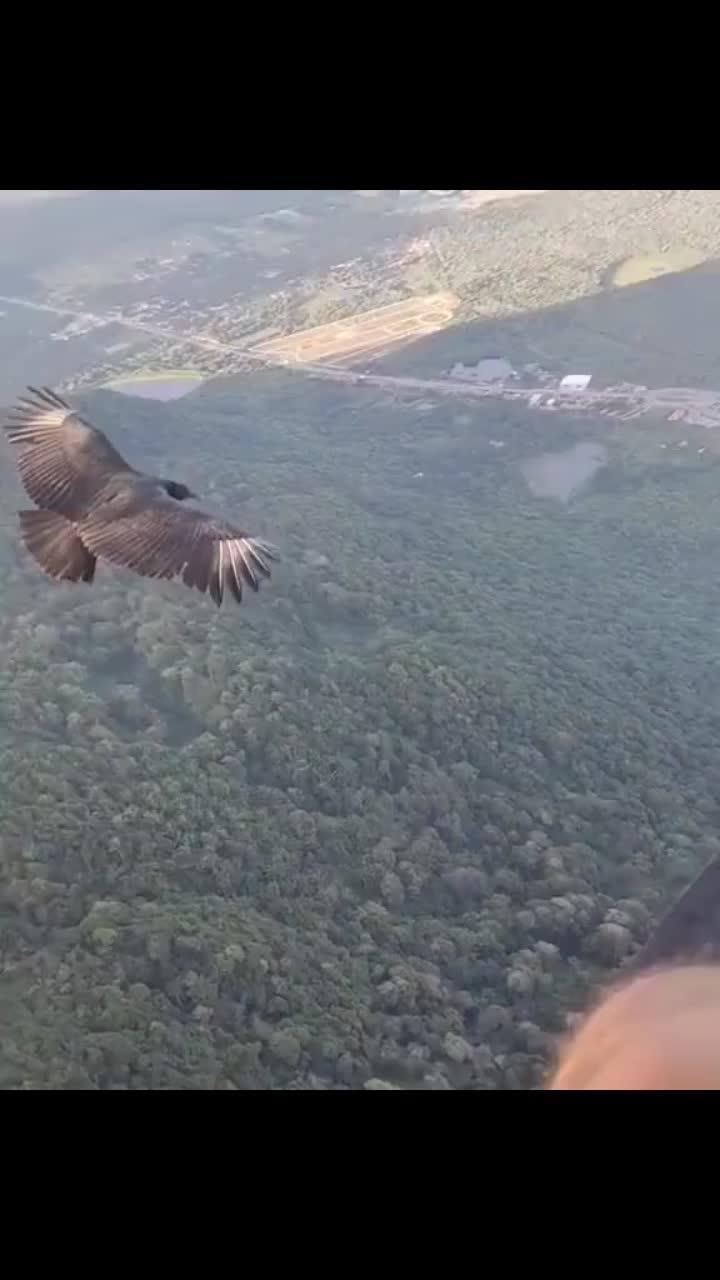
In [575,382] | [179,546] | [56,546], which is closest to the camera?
[179,546]

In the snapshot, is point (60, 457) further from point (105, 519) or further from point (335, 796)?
point (335, 796)

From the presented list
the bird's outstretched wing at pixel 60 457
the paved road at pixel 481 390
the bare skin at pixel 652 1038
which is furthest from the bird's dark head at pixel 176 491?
the paved road at pixel 481 390

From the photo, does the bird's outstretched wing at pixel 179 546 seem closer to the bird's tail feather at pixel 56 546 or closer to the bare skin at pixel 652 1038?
the bird's tail feather at pixel 56 546

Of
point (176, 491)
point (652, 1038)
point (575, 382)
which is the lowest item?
point (652, 1038)

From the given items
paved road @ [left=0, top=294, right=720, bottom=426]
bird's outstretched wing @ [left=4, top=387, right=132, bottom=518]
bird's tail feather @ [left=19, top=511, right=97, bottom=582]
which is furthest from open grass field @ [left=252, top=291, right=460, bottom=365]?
bird's tail feather @ [left=19, top=511, right=97, bottom=582]

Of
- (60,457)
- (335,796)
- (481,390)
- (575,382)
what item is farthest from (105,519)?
(575,382)
